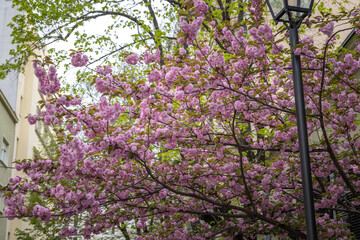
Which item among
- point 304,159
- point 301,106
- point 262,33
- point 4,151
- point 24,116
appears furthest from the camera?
point 24,116

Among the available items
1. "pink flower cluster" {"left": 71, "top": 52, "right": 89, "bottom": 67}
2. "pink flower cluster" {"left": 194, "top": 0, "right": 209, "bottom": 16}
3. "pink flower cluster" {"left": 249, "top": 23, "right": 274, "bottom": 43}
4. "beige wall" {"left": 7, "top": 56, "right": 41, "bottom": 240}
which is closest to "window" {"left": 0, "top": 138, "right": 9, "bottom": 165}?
"beige wall" {"left": 7, "top": 56, "right": 41, "bottom": 240}

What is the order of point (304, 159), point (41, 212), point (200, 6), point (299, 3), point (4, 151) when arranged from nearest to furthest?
point (304, 159), point (299, 3), point (200, 6), point (41, 212), point (4, 151)

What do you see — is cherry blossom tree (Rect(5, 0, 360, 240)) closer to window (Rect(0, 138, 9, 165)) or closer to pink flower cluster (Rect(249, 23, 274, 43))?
pink flower cluster (Rect(249, 23, 274, 43))

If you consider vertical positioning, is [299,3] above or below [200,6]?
below

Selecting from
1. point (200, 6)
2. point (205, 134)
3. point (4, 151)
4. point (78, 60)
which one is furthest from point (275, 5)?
point (4, 151)

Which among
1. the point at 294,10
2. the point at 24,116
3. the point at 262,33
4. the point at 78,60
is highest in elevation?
the point at 24,116

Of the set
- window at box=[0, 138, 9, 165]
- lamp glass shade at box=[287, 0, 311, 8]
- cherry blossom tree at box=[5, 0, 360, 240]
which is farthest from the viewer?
window at box=[0, 138, 9, 165]

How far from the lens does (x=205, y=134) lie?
9.30 metres

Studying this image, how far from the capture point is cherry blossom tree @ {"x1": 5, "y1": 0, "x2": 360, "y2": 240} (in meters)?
8.06

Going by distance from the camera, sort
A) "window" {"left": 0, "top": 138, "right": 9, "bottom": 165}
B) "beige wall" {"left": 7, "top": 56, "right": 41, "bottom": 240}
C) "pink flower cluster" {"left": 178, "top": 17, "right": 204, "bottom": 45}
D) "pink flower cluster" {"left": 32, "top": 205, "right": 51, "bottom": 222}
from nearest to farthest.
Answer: "pink flower cluster" {"left": 178, "top": 17, "right": 204, "bottom": 45} < "pink flower cluster" {"left": 32, "top": 205, "right": 51, "bottom": 222} < "window" {"left": 0, "top": 138, "right": 9, "bottom": 165} < "beige wall" {"left": 7, "top": 56, "right": 41, "bottom": 240}

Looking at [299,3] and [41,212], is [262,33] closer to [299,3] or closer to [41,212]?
[299,3]

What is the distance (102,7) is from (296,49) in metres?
11.6

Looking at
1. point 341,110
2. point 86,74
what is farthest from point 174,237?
point 86,74

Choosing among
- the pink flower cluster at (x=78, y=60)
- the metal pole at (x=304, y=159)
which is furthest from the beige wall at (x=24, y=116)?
the metal pole at (x=304, y=159)
